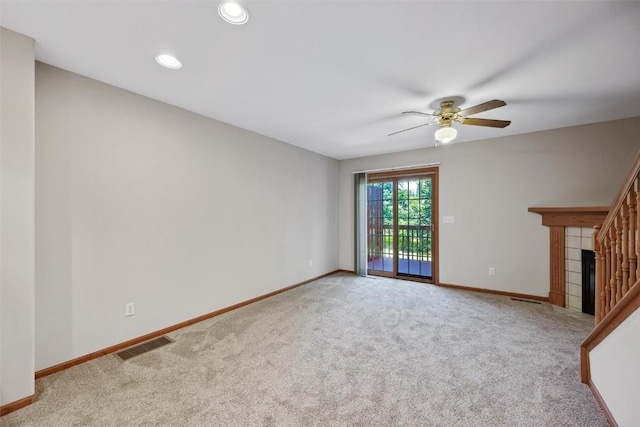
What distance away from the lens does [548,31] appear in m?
1.69

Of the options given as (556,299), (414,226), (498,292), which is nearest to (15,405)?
(414,226)

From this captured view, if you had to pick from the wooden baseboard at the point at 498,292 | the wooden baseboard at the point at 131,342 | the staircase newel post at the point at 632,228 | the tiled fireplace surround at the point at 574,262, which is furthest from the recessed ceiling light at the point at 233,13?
the wooden baseboard at the point at 498,292

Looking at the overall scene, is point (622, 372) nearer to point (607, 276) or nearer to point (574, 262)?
point (607, 276)

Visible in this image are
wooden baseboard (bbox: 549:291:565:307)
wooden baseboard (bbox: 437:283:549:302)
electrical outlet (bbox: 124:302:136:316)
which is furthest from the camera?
wooden baseboard (bbox: 437:283:549:302)

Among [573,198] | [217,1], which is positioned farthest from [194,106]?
[573,198]

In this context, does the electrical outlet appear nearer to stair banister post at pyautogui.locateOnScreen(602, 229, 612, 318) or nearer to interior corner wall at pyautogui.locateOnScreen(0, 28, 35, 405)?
interior corner wall at pyautogui.locateOnScreen(0, 28, 35, 405)

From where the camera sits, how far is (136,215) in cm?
258

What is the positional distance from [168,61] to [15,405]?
256cm

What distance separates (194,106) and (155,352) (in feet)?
8.11

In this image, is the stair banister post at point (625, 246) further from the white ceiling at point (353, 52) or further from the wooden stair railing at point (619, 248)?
the white ceiling at point (353, 52)

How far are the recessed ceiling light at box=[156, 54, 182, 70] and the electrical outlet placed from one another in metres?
2.15

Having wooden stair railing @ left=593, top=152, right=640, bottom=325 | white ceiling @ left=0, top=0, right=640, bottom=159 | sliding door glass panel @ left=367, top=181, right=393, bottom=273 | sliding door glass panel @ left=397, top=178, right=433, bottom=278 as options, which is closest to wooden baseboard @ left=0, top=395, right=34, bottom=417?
white ceiling @ left=0, top=0, right=640, bottom=159

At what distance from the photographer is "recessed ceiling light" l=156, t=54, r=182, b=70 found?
6.62 feet

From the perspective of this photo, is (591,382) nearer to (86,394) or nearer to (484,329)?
(484,329)
